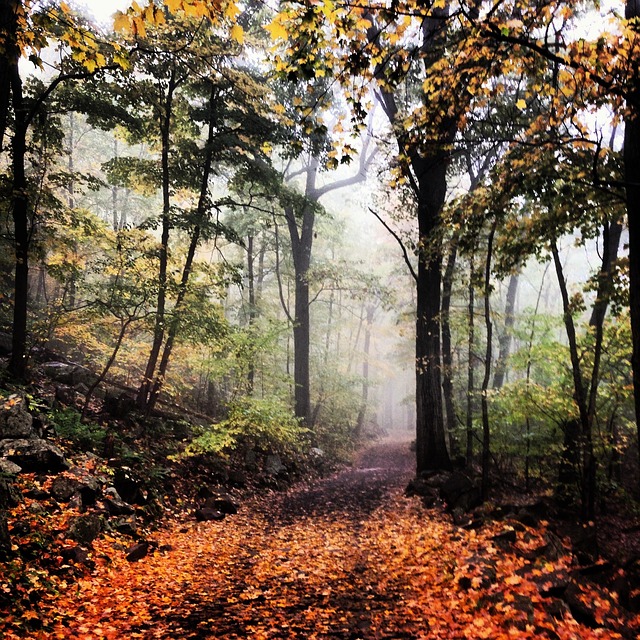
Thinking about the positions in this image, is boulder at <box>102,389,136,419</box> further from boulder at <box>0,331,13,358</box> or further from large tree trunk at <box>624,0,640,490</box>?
large tree trunk at <box>624,0,640,490</box>

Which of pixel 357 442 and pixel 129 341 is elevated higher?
pixel 129 341

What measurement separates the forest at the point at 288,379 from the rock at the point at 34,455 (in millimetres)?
26

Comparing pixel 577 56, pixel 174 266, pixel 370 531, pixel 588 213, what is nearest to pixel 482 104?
pixel 577 56

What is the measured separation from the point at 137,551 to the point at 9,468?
205cm

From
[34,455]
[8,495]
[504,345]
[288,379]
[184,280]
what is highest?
[184,280]

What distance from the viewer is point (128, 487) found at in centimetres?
660

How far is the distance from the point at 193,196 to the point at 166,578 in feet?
34.5

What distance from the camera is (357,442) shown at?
22906 millimetres

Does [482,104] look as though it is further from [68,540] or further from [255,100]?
[68,540]

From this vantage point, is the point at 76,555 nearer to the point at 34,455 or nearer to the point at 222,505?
the point at 34,455

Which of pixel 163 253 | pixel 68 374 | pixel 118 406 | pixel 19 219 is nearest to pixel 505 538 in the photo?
pixel 118 406

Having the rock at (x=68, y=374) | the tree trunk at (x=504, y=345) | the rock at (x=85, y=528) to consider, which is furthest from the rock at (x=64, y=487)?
the tree trunk at (x=504, y=345)

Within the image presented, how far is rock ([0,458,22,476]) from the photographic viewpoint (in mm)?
5009

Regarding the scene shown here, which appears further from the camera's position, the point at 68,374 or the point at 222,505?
the point at 68,374
